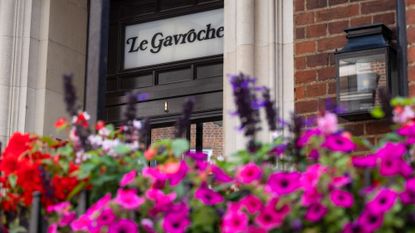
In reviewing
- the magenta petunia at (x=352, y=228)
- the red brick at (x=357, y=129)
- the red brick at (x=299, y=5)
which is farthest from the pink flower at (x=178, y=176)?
the red brick at (x=299, y=5)

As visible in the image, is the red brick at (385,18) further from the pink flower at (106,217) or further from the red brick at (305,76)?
the pink flower at (106,217)

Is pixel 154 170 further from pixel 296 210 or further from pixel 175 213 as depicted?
pixel 296 210

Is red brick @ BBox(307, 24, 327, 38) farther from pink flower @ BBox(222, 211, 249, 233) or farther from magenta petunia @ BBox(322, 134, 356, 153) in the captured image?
pink flower @ BBox(222, 211, 249, 233)

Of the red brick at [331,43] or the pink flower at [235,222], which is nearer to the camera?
the pink flower at [235,222]

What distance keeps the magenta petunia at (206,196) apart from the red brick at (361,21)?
2.83 metres

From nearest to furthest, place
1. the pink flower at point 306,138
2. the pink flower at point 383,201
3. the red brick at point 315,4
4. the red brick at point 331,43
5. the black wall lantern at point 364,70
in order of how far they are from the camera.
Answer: the pink flower at point 383,201
the pink flower at point 306,138
the black wall lantern at point 364,70
the red brick at point 331,43
the red brick at point 315,4

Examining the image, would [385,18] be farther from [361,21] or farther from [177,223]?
[177,223]

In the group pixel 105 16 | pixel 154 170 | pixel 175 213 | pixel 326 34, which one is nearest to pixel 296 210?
pixel 175 213

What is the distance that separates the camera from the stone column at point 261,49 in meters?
4.91

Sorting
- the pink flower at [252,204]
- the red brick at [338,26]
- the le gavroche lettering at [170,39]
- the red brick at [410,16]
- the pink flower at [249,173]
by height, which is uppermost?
the le gavroche lettering at [170,39]

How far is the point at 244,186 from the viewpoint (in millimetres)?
2188

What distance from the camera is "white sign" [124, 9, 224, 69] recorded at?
20.5 ft

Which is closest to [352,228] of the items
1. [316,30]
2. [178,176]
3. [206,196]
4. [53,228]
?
[206,196]

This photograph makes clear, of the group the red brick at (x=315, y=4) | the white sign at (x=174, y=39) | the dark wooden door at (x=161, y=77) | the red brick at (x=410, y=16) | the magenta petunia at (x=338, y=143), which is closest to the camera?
the magenta petunia at (x=338, y=143)
